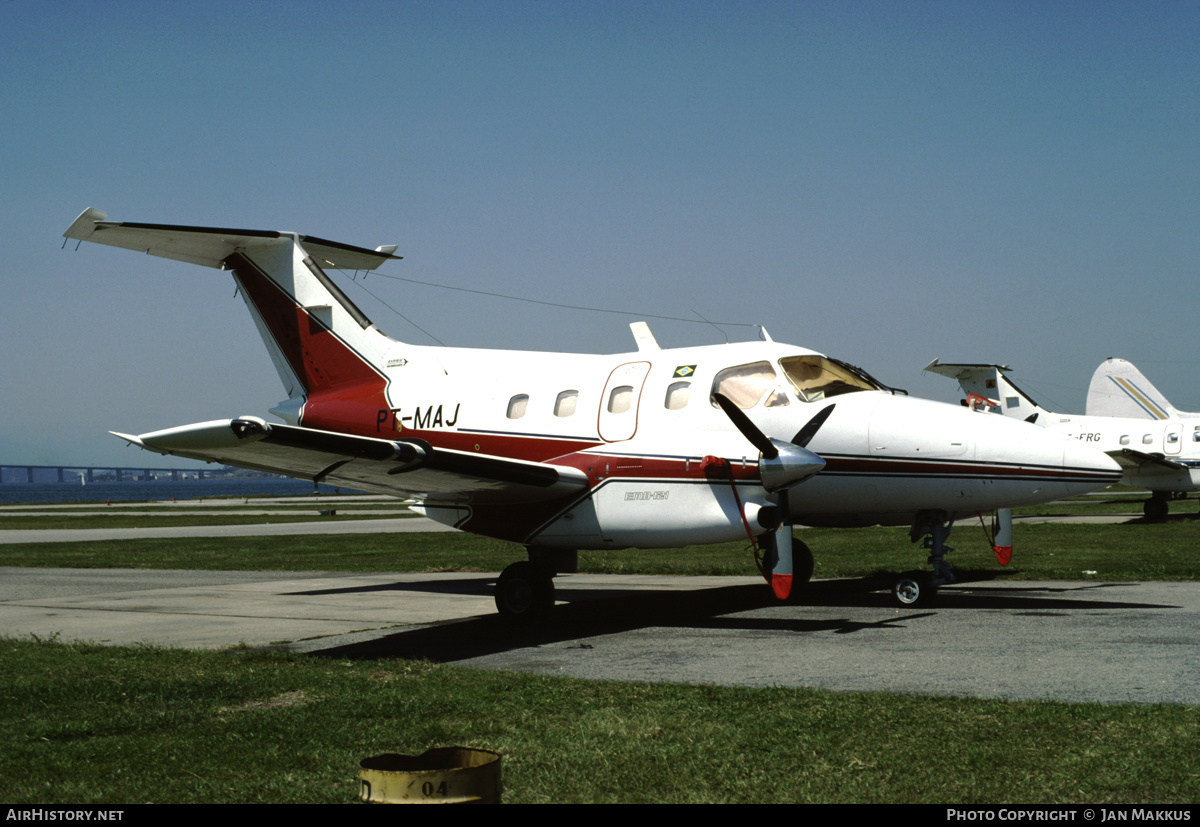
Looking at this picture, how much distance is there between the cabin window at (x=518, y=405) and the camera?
13836 mm

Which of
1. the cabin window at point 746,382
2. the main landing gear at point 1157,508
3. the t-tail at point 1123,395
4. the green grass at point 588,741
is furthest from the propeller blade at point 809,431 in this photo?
the t-tail at point 1123,395

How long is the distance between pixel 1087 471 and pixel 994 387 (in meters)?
31.3

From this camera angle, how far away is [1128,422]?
3634cm

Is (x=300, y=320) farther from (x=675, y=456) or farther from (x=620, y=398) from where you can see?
(x=675, y=456)

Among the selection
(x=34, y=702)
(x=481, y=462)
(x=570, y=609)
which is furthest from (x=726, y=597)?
(x=34, y=702)

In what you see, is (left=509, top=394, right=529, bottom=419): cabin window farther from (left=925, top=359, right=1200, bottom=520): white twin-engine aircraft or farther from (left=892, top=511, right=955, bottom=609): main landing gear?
(left=925, top=359, right=1200, bottom=520): white twin-engine aircraft

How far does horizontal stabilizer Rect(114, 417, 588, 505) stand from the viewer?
9422mm

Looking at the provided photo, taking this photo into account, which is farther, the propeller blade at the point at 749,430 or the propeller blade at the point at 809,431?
the propeller blade at the point at 809,431

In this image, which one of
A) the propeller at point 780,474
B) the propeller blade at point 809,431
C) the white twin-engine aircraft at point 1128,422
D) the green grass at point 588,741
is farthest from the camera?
the white twin-engine aircraft at point 1128,422

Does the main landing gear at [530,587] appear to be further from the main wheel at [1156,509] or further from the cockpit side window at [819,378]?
the main wheel at [1156,509]

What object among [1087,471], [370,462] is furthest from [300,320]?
[1087,471]

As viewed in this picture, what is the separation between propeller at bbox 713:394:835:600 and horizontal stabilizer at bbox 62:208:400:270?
9483 millimetres

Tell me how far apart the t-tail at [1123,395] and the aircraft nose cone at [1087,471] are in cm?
3368

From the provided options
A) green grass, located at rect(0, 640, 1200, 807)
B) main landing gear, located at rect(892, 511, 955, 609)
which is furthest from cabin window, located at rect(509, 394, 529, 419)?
green grass, located at rect(0, 640, 1200, 807)
